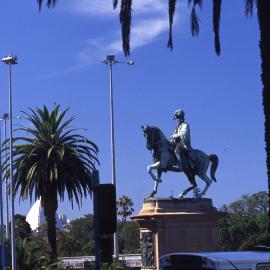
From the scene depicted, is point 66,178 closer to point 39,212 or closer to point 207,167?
point 207,167

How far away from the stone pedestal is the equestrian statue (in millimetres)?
681

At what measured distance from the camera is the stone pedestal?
Answer: 3175 centimetres

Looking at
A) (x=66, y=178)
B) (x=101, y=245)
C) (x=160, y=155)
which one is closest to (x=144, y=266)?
(x=160, y=155)

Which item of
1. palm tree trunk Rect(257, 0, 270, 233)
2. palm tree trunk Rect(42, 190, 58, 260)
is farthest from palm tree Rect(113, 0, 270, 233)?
palm tree trunk Rect(42, 190, 58, 260)

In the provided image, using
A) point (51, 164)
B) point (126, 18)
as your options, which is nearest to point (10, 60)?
point (51, 164)

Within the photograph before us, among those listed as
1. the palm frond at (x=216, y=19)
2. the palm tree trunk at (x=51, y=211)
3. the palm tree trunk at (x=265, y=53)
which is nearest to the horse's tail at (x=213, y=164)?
the palm tree trunk at (x=51, y=211)

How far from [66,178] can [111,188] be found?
32.4 m

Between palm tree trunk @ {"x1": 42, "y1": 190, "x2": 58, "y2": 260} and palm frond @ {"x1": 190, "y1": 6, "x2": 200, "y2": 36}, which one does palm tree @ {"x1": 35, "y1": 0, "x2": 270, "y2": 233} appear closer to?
palm frond @ {"x1": 190, "y1": 6, "x2": 200, "y2": 36}

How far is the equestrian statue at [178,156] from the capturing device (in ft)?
108

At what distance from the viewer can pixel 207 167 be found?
33625mm

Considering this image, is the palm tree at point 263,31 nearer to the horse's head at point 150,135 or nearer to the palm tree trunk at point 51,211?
the horse's head at point 150,135

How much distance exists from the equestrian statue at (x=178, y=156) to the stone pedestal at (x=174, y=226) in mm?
681

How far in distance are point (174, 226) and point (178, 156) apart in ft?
10.0

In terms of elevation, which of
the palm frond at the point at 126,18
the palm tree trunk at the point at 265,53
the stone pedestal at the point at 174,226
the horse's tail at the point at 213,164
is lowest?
the stone pedestal at the point at 174,226
